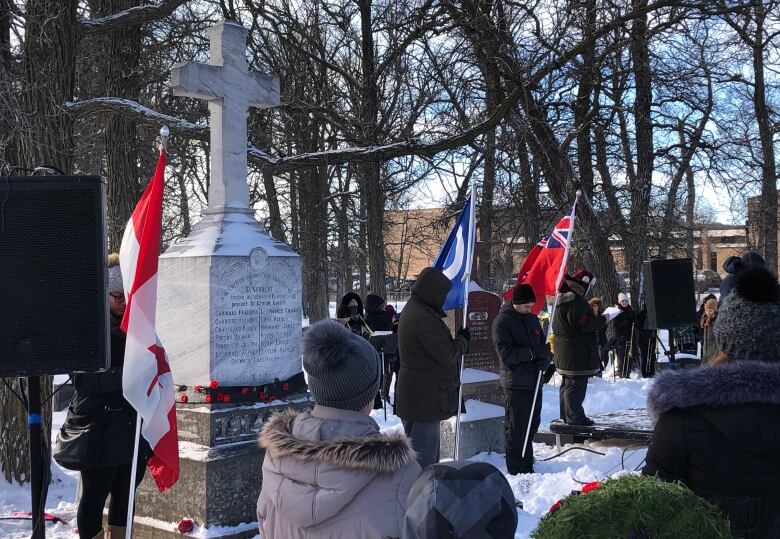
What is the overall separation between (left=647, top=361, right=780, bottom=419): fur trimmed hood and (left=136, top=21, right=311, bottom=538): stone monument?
147 inches

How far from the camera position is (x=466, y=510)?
4.64 ft

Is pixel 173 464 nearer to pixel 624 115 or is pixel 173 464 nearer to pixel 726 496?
pixel 726 496

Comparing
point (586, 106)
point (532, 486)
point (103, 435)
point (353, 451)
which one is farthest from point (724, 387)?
point (586, 106)

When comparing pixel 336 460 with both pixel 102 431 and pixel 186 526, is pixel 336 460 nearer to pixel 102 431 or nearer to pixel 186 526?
pixel 102 431

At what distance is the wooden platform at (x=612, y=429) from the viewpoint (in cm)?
762

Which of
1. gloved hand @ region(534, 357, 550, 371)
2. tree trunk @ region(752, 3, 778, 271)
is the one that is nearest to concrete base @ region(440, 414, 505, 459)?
gloved hand @ region(534, 357, 550, 371)

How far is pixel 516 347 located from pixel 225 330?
2994 mm

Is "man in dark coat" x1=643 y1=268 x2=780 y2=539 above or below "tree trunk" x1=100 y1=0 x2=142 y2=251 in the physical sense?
below

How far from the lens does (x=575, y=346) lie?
8.45 metres

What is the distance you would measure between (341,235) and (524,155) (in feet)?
28.9

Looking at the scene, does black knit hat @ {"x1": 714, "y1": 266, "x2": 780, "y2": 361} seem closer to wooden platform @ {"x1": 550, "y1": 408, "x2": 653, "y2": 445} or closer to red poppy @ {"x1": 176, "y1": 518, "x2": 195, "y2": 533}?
red poppy @ {"x1": 176, "y1": 518, "x2": 195, "y2": 533}

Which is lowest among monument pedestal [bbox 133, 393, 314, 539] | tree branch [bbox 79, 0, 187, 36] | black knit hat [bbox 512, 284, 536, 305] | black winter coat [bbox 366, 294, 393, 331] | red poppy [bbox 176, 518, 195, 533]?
red poppy [bbox 176, 518, 195, 533]

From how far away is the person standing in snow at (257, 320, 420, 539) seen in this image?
2209 mm

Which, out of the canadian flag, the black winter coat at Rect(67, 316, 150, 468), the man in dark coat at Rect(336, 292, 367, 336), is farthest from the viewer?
the man in dark coat at Rect(336, 292, 367, 336)
